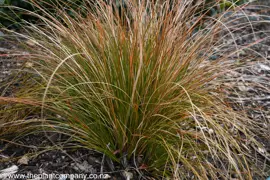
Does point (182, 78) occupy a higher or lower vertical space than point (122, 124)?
higher

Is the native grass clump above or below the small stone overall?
above

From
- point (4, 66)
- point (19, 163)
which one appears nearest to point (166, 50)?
point (19, 163)

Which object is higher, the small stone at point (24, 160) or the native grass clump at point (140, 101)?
the native grass clump at point (140, 101)

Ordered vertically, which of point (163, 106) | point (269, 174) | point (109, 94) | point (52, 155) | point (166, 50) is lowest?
point (269, 174)

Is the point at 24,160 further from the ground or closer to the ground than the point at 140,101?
closer to the ground

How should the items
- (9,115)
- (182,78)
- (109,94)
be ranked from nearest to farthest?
1. (109,94)
2. (182,78)
3. (9,115)

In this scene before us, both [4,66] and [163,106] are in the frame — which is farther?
[4,66]

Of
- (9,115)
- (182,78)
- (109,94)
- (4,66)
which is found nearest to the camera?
(109,94)

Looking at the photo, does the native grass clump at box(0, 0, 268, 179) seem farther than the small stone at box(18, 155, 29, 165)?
No

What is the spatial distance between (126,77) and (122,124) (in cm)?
25

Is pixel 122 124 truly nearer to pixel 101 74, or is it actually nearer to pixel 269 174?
pixel 101 74

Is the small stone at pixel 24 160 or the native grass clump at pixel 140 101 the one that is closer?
the native grass clump at pixel 140 101

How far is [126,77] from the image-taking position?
2053 mm

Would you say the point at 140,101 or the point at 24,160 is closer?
the point at 140,101
